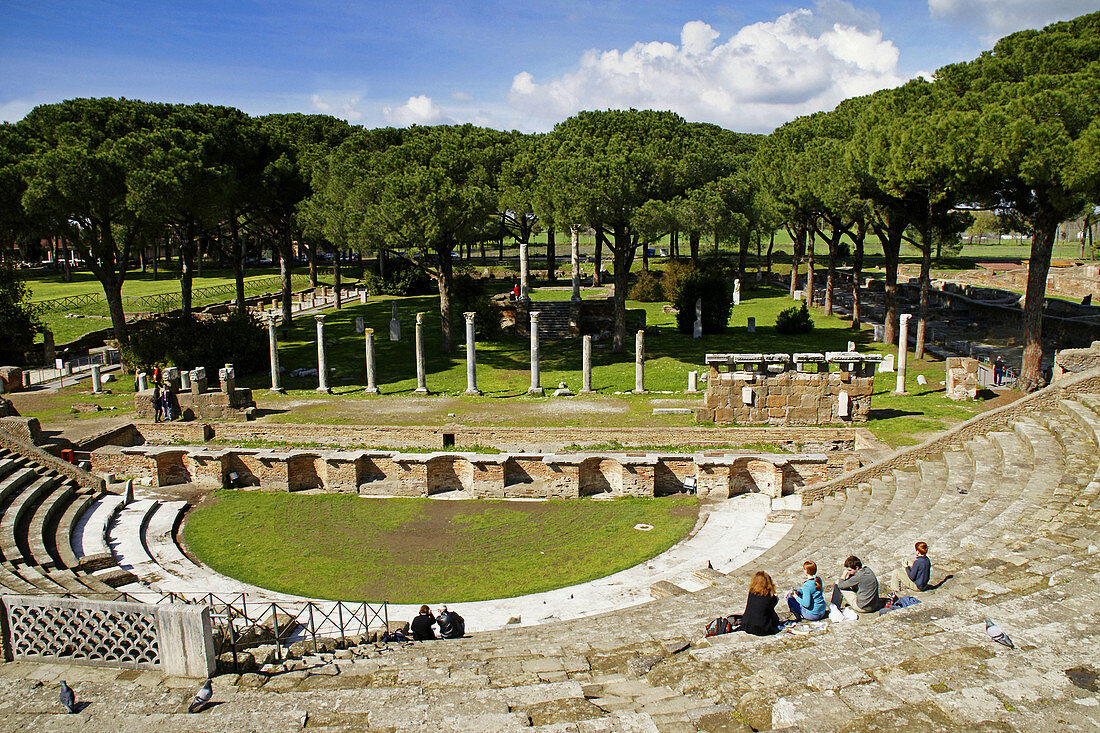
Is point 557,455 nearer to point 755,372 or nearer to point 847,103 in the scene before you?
point 755,372

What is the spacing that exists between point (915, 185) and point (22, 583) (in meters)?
28.6

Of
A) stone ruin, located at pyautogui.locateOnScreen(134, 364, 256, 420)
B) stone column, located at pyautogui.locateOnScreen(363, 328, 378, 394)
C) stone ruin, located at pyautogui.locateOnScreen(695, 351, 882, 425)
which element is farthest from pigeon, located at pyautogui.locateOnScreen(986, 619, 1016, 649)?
stone column, located at pyautogui.locateOnScreen(363, 328, 378, 394)

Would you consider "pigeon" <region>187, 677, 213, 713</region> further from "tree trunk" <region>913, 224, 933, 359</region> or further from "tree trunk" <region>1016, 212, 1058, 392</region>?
"tree trunk" <region>913, 224, 933, 359</region>

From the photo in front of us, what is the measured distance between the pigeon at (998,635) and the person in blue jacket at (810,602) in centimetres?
246

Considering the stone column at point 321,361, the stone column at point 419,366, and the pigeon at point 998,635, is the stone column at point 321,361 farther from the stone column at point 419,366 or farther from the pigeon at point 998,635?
the pigeon at point 998,635

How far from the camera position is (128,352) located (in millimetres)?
31875

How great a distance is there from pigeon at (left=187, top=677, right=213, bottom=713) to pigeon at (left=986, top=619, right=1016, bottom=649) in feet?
29.5

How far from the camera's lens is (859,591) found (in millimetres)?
11375

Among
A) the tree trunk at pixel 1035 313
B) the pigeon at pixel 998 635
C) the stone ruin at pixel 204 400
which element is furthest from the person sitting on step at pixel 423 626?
the tree trunk at pixel 1035 313

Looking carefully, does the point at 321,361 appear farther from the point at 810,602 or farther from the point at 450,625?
the point at 810,602

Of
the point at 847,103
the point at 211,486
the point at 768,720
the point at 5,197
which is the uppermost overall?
the point at 847,103

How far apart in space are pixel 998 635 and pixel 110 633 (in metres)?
10.5

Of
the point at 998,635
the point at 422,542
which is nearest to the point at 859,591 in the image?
the point at 998,635

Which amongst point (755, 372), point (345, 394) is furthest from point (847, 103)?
point (345, 394)
